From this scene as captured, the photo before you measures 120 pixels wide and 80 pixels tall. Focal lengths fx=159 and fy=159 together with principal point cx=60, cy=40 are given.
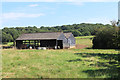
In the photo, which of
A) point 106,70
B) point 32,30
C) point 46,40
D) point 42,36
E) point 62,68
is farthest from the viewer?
point 32,30

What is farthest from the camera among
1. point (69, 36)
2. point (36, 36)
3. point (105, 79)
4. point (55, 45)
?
point (69, 36)

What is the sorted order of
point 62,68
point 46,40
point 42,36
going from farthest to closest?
point 42,36 < point 46,40 < point 62,68

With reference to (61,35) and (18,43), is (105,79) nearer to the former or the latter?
(61,35)

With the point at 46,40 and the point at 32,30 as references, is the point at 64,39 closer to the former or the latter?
the point at 46,40

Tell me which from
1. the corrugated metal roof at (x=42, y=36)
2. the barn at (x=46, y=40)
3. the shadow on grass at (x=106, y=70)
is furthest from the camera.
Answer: the corrugated metal roof at (x=42, y=36)

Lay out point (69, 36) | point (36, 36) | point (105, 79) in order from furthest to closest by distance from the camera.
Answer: point (69, 36) → point (36, 36) → point (105, 79)

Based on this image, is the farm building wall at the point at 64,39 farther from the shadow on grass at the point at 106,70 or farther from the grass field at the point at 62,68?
the shadow on grass at the point at 106,70

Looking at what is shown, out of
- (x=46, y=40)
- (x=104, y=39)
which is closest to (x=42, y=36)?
(x=46, y=40)

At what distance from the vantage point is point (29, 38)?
147 ft

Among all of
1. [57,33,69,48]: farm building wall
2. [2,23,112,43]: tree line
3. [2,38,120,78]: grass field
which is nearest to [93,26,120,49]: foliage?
[2,23,112,43]: tree line

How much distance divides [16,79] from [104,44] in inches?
1472

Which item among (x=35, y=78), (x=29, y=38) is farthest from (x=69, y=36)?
(x=35, y=78)

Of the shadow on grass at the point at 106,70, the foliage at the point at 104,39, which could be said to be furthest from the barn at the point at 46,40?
the shadow on grass at the point at 106,70

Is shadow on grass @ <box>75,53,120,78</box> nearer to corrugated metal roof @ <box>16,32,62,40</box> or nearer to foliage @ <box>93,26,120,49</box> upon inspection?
foliage @ <box>93,26,120,49</box>
